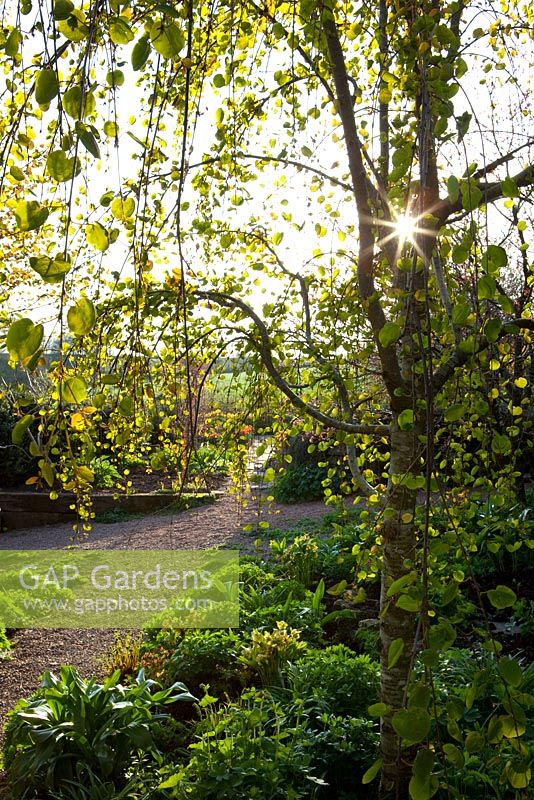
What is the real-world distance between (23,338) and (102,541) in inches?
300

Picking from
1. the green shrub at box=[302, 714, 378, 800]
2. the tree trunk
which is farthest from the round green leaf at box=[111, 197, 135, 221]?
the green shrub at box=[302, 714, 378, 800]

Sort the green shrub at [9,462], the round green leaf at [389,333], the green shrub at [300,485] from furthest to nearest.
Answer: the green shrub at [9,462]
the green shrub at [300,485]
the round green leaf at [389,333]

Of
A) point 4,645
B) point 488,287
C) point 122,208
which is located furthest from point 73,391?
point 4,645

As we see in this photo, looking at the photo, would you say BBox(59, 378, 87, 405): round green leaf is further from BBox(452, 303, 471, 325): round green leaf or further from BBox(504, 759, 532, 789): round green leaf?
BBox(504, 759, 532, 789): round green leaf

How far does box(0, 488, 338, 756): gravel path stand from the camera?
455cm

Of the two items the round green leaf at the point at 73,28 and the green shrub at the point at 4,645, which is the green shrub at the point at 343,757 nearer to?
the round green leaf at the point at 73,28

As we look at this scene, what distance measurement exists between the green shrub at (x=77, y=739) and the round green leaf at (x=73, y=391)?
246cm

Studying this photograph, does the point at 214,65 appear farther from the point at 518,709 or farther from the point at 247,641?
the point at 247,641

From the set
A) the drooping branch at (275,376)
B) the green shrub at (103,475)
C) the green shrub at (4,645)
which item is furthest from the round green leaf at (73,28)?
the green shrub at (103,475)

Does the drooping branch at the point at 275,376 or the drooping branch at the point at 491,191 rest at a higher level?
the drooping branch at the point at 491,191

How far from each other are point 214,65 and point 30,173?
2.48 m

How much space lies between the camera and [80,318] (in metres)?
0.76

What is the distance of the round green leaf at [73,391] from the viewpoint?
84cm

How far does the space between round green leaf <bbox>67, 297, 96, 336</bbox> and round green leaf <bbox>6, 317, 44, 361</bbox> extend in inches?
A: 1.7
